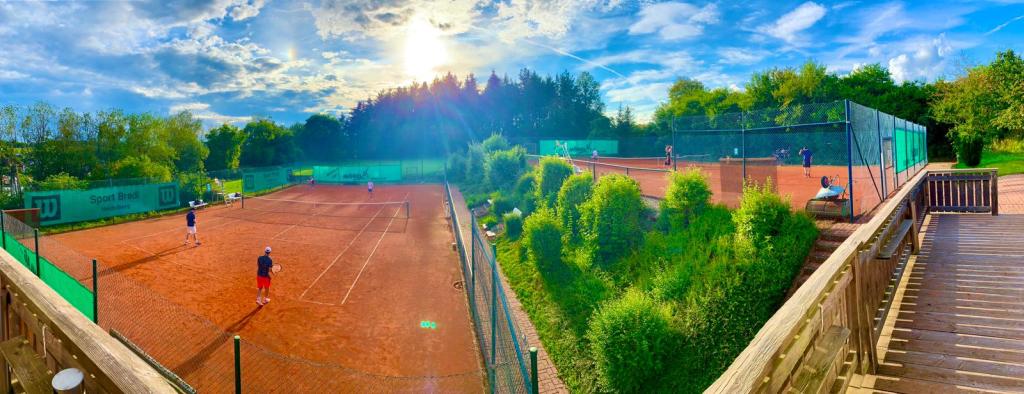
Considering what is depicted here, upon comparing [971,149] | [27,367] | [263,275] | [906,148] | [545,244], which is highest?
[971,149]

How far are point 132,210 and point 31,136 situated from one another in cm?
2015

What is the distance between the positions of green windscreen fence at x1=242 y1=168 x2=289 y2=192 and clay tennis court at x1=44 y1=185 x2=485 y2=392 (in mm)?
18248

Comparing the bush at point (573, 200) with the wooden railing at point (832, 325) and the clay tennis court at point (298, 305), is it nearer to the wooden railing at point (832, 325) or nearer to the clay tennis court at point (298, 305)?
the clay tennis court at point (298, 305)

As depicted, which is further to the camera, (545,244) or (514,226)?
(514,226)

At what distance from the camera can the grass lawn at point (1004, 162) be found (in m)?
29.3

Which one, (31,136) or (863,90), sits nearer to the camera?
(31,136)

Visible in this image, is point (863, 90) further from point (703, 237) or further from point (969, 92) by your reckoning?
point (703, 237)

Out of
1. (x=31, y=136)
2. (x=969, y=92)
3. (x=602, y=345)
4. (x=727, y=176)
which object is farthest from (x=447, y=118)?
(x=602, y=345)

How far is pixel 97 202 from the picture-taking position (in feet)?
94.0

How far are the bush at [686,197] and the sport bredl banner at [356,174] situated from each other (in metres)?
46.3

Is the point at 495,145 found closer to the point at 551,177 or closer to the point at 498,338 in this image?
the point at 551,177

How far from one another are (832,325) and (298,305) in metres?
13.8

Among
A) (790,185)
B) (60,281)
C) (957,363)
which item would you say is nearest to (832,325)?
(957,363)

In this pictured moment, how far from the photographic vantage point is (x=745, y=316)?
31.3ft
